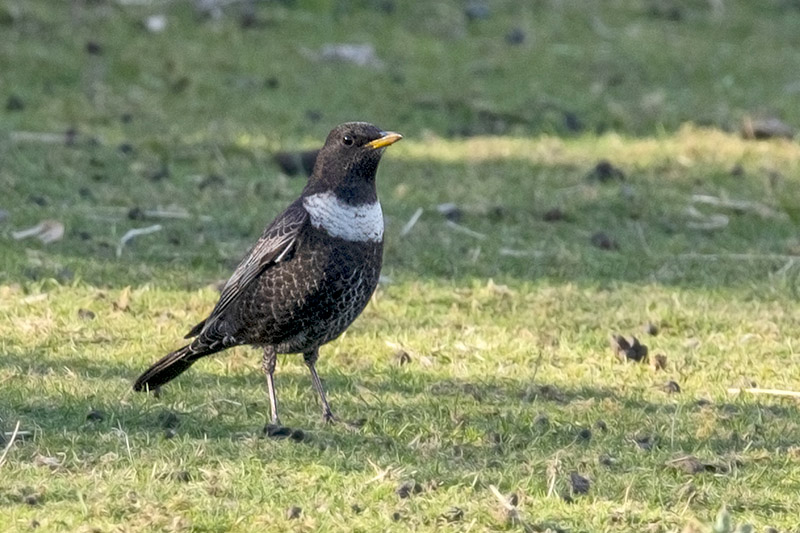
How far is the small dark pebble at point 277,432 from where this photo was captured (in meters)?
5.55

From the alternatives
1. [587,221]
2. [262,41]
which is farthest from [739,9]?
[587,221]

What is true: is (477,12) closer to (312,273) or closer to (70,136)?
(70,136)

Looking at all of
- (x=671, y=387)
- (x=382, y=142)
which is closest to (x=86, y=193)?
(x=382, y=142)

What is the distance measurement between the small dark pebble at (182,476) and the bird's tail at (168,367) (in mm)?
970

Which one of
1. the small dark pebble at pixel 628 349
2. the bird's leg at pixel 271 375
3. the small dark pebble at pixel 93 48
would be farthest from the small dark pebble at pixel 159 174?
the bird's leg at pixel 271 375

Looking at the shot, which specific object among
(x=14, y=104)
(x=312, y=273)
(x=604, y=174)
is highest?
(x=312, y=273)

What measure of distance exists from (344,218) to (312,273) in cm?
27

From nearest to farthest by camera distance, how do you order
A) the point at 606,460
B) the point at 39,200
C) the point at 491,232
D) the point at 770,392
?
the point at 606,460 < the point at 770,392 < the point at 39,200 < the point at 491,232

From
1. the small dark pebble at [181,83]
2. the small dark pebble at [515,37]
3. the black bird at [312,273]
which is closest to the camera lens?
the black bird at [312,273]

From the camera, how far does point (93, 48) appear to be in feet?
41.1

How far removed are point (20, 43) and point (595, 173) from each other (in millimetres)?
5214

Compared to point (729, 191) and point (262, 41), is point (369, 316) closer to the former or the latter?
point (729, 191)

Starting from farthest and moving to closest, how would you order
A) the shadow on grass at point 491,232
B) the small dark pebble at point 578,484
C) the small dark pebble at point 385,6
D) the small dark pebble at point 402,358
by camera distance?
the small dark pebble at point 385,6 < the shadow on grass at point 491,232 < the small dark pebble at point 402,358 < the small dark pebble at point 578,484

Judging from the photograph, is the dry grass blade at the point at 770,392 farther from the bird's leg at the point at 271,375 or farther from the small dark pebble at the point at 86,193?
the small dark pebble at the point at 86,193
